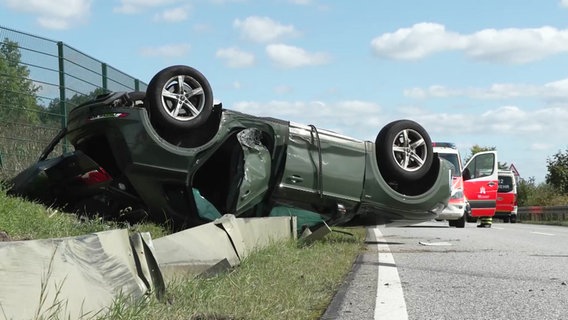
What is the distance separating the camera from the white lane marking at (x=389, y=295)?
4.27 metres

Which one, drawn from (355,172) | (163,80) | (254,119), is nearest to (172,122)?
(163,80)

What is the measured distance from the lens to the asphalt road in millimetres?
4383

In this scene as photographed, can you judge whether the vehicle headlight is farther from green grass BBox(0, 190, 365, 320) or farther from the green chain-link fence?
the green chain-link fence

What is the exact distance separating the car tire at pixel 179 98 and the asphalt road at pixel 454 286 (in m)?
2.39

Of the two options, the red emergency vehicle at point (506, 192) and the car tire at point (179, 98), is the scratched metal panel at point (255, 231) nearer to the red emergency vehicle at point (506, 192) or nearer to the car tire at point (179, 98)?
the car tire at point (179, 98)

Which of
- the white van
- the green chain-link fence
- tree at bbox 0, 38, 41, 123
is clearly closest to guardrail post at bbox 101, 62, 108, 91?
the green chain-link fence

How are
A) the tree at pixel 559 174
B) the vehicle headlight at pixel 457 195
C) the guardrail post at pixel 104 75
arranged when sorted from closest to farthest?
the guardrail post at pixel 104 75 → the vehicle headlight at pixel 457 195 → the tree at pixel 559 174

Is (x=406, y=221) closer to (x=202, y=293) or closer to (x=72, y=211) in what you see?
(x=72, y=211)

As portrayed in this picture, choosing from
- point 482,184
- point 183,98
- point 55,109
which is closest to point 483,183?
point 482,184

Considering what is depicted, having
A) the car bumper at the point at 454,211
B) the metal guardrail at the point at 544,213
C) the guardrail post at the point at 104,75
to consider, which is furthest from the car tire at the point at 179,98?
the metal guardrail at the point at 544,213

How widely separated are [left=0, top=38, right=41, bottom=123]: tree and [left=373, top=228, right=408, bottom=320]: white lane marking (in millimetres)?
5553

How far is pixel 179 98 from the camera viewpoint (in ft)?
22.8

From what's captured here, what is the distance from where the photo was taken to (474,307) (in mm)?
4566

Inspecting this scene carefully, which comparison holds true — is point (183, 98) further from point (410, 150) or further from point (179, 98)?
point (410, 150)
